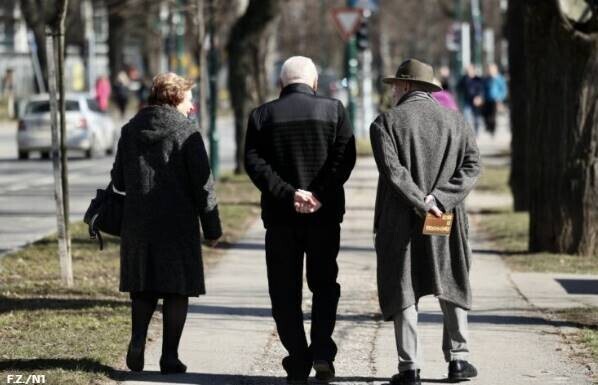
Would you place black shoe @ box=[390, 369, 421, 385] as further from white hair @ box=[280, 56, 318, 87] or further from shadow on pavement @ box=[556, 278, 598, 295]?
shadow on pavement @ box=[556, 278, 598, 295]

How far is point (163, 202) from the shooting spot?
320 inches

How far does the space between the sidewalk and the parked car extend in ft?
63.5

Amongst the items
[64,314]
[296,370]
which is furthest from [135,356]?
[64,314]

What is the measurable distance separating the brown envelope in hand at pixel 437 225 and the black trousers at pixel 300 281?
21.1 inches

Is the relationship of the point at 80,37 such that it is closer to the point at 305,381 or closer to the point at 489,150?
the point at 489,150

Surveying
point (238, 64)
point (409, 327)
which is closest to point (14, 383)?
point (409, 327)

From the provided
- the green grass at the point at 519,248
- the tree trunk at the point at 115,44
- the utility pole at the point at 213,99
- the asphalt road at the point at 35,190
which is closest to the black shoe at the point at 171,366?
the green grass at the point at 519,248

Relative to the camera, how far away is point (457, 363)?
26.7 feet

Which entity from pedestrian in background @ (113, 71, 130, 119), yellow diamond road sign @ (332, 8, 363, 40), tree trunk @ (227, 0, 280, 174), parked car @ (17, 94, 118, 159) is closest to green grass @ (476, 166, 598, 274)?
tree trunk @ (227, 0, 280, 174)

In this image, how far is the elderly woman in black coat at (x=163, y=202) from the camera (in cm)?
813

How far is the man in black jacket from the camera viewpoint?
7930 mm

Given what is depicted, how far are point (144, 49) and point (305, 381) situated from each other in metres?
70.7

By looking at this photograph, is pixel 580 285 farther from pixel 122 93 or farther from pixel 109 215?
pixel 122 93

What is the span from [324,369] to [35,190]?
54.4 ft
